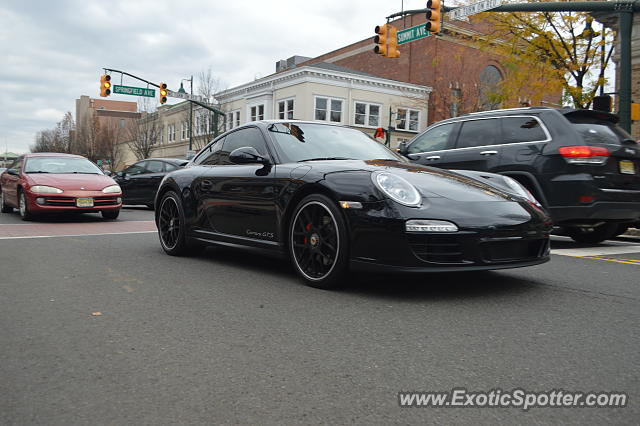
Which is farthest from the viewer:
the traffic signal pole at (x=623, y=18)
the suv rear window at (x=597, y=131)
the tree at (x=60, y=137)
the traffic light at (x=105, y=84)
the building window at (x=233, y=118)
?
the tree at (x=60, y=137)

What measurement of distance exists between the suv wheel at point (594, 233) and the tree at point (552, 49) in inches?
469

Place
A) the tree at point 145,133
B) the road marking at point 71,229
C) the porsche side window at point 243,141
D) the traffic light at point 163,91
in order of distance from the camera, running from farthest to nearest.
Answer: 1. the tree at point 145,133
2. the traffic light at point 163,91
3. the road marking at point 71,229
4. the porsche side window at point 243,141

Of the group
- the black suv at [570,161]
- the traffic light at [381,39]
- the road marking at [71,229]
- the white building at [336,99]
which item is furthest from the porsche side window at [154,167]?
the white building at [336,99]

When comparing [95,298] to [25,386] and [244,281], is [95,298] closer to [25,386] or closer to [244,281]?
[244,281]

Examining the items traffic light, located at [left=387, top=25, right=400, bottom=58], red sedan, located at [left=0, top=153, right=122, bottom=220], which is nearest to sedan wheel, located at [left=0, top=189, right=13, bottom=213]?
red sedan, located at [left=0, top=153, right=122, bottom=220]

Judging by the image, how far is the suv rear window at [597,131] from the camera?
7.02 m

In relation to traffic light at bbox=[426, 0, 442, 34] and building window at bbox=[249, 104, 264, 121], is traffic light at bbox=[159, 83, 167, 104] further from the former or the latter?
traffic light at bbox=[426, 0, 442, 34]

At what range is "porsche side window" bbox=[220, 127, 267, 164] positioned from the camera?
552 centimetres

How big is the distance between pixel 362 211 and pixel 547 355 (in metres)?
1.70

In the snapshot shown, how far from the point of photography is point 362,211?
13.7 feet

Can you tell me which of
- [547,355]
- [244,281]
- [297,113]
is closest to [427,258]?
[547,355]

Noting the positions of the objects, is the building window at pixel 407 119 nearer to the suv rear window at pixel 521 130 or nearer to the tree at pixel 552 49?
the tree at pixel 552 49

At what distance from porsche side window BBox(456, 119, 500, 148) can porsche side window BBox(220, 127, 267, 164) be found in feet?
12.2

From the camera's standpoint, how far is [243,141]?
5875 mm
